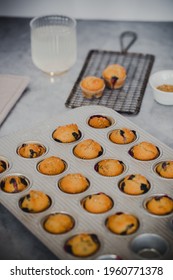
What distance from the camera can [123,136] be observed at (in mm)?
1812

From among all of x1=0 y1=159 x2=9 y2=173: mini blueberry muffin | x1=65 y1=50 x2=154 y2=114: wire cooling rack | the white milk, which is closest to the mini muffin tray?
x1=0 y1=159 x2=9 y2=173: mini blueberry muffin

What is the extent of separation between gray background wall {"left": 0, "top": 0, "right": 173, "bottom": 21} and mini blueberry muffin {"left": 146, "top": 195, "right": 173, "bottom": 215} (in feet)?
4.79

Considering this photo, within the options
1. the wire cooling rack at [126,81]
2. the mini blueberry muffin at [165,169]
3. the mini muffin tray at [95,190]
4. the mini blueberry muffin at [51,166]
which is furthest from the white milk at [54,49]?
the mini blueberry muffin at [165,169]

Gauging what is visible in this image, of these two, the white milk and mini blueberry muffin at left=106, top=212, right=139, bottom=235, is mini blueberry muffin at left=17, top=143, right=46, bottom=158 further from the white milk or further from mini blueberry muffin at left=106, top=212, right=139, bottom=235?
the white milk

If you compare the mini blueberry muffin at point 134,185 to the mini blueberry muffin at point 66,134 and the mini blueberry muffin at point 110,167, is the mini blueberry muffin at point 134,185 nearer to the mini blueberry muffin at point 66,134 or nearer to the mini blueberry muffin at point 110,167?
the mini blueberry muffin at point 110,167

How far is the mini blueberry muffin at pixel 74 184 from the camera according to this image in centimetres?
161

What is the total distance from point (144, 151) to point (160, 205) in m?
0.26

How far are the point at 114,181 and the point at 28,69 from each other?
3.21 feet

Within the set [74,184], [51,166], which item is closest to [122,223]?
[74,184]

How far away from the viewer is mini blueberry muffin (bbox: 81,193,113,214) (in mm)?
1533

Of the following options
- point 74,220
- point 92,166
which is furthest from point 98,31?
point 74,220

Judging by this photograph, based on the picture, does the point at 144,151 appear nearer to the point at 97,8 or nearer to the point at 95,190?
the point at 95,190

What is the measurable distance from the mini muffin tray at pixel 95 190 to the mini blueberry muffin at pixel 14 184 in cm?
2
